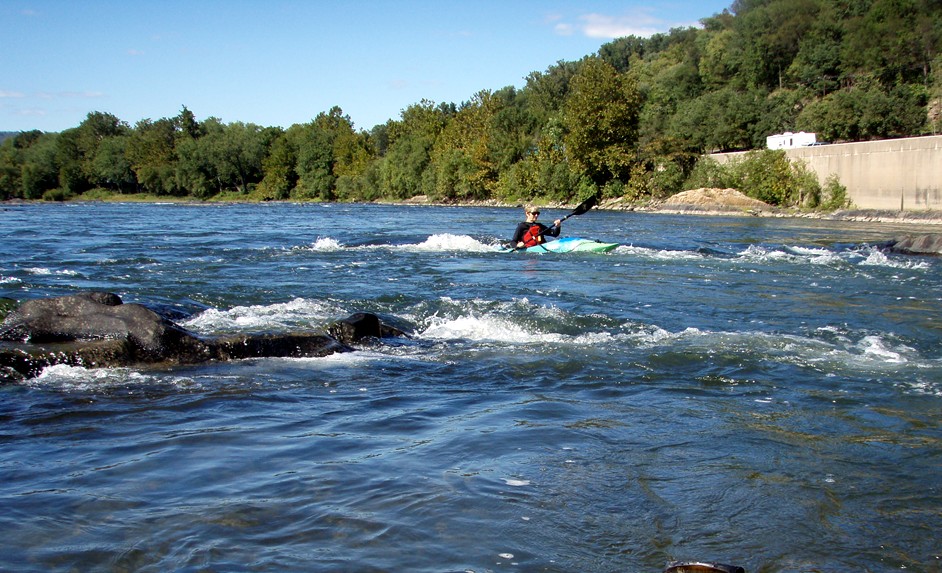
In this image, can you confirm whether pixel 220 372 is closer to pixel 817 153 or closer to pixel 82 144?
pixel 817 153

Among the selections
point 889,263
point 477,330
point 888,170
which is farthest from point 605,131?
point 477,330

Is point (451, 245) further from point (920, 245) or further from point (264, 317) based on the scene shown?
point (264, 317)

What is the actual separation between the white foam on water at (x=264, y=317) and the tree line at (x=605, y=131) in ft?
120

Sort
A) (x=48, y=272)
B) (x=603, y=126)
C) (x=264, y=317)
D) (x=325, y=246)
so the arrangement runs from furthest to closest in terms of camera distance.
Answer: (x=603, y=126) → (x=325, y=246) → (x=48, y=272) → (x=264, y=317)

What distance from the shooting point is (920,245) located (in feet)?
66.4

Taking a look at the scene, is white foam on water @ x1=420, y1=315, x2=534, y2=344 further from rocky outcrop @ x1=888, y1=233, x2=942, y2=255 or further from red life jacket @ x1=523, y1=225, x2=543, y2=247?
rocky outcrop @ x1=888, y1=233, x2=942, y2=255

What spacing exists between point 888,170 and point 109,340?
36.6 metres

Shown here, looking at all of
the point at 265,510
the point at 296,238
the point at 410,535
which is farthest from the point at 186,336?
the point at 296,238

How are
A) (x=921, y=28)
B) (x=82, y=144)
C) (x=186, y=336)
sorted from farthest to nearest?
(x=82, y=144), (x=921, y=28), (x=186, y=336)

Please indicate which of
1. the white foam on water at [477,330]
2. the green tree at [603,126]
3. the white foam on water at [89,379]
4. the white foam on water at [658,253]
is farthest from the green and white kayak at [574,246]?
the green tree at [603,126]

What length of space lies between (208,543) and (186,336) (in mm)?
4375

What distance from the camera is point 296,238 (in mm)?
24797

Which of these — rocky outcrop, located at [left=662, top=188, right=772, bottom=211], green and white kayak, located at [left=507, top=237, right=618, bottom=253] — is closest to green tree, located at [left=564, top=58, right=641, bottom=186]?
rocky outcrop, located at [left=662, top=188, right=772, bottom=211]

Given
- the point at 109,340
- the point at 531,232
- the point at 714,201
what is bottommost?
the point at 109,340
